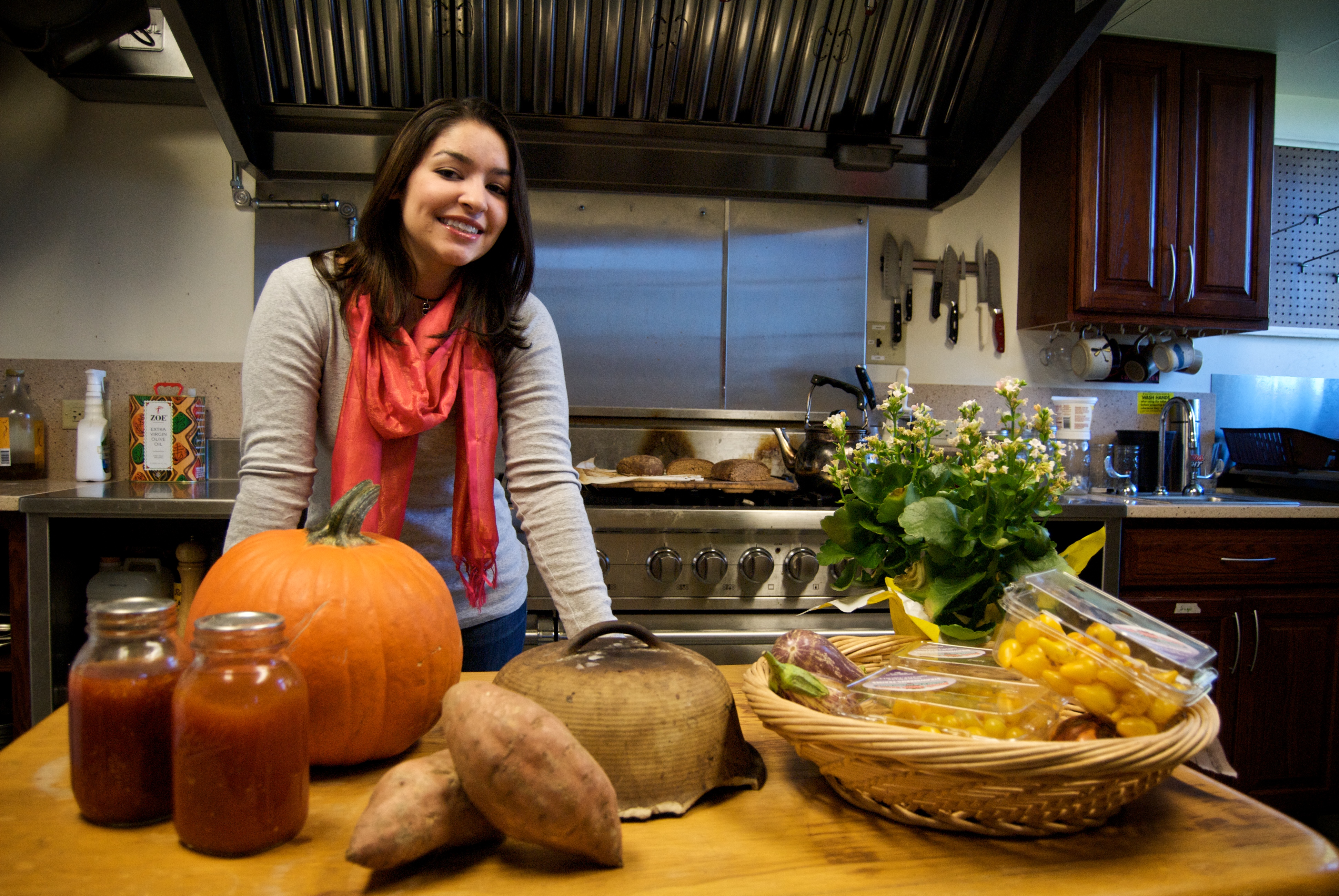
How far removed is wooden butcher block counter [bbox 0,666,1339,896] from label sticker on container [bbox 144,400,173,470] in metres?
2.24

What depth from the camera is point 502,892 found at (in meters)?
0.54

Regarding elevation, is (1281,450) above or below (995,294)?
below

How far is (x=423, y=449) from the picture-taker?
53.3 inches

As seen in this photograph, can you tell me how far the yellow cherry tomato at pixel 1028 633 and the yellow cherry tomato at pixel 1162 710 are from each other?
9 cm

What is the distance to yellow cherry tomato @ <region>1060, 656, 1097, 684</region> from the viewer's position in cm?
65

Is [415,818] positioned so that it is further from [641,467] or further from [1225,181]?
[1225,181]

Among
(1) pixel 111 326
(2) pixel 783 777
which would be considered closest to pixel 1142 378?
(2) pixel 783 777

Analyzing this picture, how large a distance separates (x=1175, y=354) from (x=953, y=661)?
293cm

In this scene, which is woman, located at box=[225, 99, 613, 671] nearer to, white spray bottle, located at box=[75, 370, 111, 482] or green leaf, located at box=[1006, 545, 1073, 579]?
green leaf, located at box=[1006, 545, 1073, 579]

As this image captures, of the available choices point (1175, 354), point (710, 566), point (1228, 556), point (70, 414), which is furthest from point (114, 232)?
point (1175, 354)

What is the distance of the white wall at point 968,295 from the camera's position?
310cm

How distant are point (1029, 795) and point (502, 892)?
0.38m

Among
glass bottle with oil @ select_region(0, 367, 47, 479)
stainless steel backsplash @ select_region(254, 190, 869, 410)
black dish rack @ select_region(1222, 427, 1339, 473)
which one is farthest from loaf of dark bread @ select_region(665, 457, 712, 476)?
black dish rack @ select_region(1222, 427, 1339, 473)

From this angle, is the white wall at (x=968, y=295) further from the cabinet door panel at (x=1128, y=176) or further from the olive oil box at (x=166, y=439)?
the olive oil box at (x=166, y=439)
